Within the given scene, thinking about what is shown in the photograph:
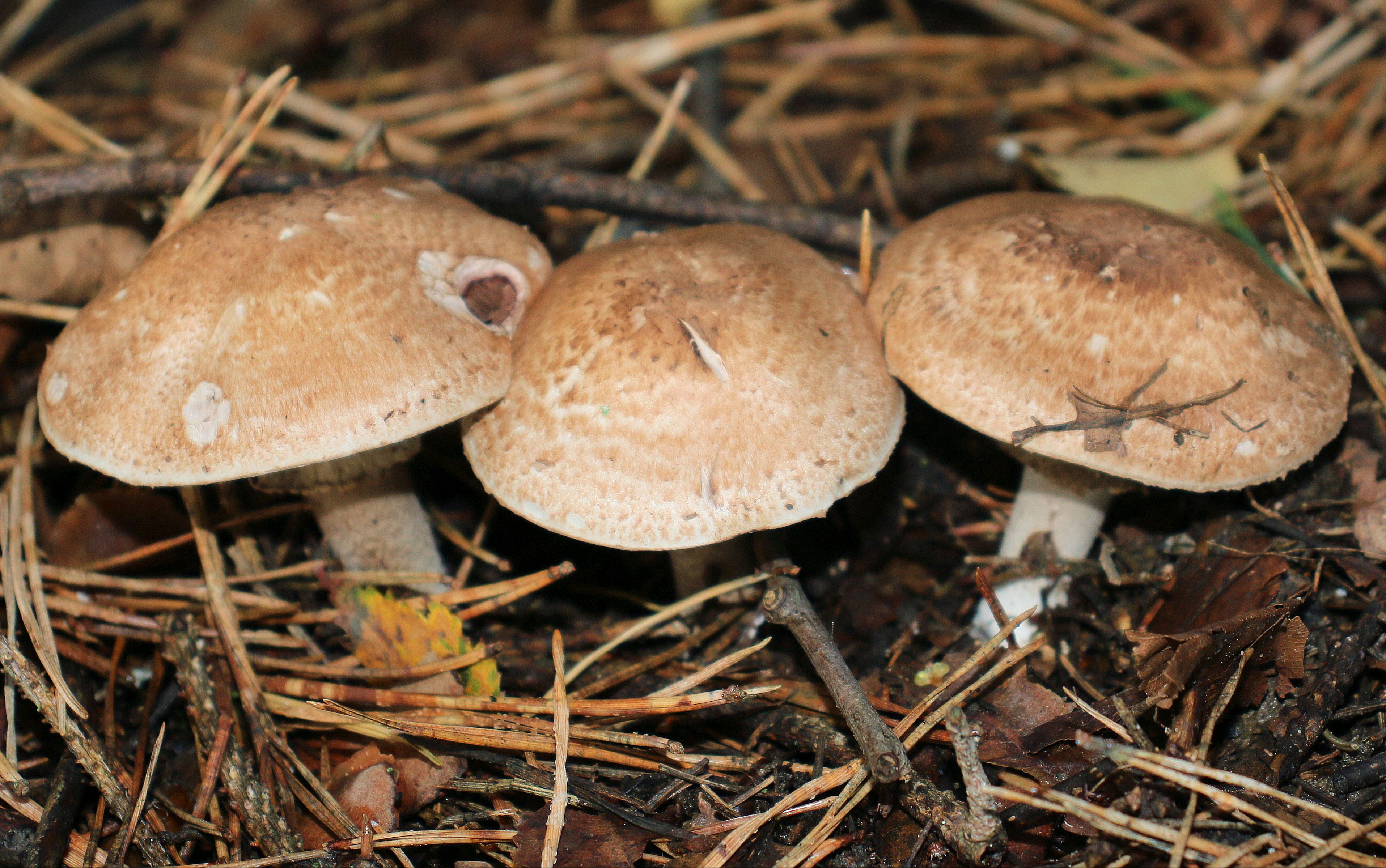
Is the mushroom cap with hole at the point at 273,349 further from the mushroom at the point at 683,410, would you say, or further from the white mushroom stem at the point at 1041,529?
the white mushroom stem at the point at 1041,529

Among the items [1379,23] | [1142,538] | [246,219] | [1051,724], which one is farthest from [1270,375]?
[1379,23]

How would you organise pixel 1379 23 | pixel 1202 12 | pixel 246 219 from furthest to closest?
pixel 1202 12 → pixel 1379 23 → pixel 246 219

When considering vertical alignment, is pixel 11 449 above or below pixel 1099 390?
below

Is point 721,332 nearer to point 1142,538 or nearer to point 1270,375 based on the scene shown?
point 1270,375

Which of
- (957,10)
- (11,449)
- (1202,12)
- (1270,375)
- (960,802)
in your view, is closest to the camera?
(960,802)

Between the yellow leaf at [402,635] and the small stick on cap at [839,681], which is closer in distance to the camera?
the small stick on cap at [839,681]

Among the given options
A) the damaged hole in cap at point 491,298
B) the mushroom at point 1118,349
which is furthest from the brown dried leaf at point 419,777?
the mushroom at point 1118,349

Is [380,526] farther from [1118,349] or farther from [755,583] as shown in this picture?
[1118,349]
